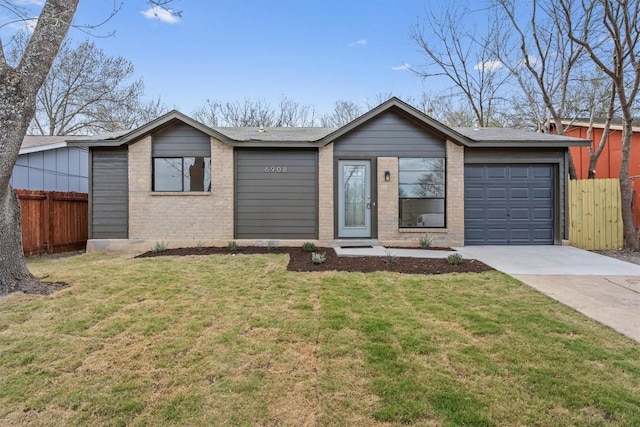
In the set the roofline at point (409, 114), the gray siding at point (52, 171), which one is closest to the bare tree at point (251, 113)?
the gray siding at point (52, 171)

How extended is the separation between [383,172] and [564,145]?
16.7ft

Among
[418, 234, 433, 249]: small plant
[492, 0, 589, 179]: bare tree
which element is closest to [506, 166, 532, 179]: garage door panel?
[492, 0, 589, 179]: bare tree

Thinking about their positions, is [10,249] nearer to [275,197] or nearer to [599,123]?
[275,197]

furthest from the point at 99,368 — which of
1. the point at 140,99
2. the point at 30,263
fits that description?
the point at 140,99

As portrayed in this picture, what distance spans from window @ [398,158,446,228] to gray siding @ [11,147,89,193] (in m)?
10.3

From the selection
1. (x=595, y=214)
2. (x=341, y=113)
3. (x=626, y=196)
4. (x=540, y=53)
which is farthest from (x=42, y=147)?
(x=626, y=196)

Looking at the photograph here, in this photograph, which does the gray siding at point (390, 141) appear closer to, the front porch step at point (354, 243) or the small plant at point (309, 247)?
the front porch step at point (354, 243)

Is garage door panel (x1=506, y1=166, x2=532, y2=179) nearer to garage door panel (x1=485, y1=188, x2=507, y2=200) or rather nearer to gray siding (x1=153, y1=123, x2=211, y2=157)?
garage door panel (x1=485, y1=188, x2=507, y2=200)

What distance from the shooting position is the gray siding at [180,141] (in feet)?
32.5

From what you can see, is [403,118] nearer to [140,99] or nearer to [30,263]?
[30,263]

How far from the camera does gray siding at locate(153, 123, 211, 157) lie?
32.5ft

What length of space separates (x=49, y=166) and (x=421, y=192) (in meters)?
13.9

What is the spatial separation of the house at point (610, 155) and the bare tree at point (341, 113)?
503 inches

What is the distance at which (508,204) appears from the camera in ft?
33.1
